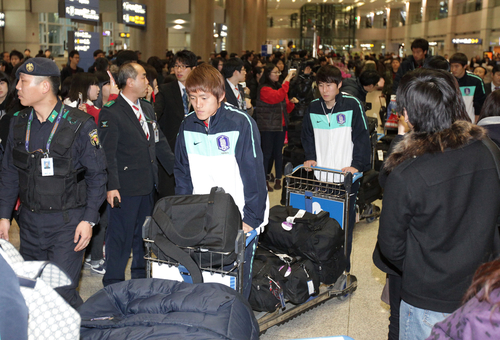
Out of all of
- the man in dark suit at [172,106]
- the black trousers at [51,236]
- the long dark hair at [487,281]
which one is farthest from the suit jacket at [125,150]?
the long dark hair at [487,281]

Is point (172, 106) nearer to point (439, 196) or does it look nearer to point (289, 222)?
point (289, 222)

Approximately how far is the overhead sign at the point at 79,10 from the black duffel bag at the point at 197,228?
1041 cm

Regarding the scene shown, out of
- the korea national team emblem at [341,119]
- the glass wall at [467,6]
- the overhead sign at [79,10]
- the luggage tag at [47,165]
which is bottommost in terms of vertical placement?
the luggage tag at [47,165]

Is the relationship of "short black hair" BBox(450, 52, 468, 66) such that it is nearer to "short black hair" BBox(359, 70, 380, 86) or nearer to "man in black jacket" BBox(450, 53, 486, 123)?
"man in black jacket" BBox(450, 53, 486, 123)

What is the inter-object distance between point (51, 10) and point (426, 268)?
75.8 feet

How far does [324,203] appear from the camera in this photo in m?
4.02

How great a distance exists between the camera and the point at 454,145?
6.09 feet

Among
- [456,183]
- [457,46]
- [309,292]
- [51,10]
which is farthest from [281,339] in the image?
[457,46]

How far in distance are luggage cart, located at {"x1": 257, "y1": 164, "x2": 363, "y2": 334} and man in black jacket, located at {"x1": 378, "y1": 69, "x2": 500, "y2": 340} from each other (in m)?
1.55

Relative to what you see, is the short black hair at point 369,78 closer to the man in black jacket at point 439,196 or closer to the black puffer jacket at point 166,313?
the man in black jacket at point 439,196

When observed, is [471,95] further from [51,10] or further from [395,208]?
[51,10]

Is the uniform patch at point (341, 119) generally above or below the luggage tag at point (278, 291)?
above

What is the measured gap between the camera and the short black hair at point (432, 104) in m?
1.89

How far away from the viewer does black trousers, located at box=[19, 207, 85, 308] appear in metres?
2.87
